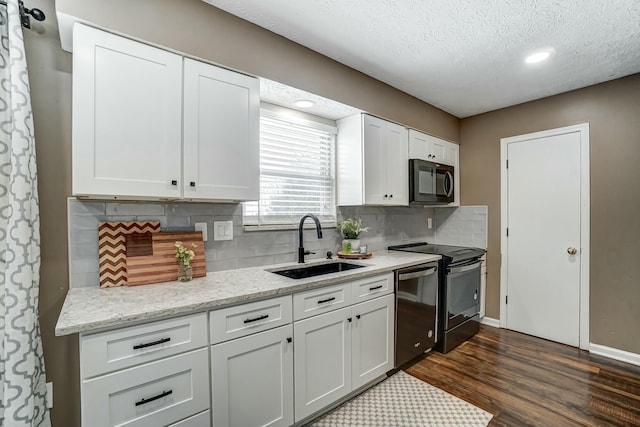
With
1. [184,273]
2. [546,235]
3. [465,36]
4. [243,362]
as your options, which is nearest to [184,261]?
[184,273]

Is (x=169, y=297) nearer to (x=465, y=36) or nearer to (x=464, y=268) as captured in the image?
(x=465, y=36)

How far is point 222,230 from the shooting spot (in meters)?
2.08

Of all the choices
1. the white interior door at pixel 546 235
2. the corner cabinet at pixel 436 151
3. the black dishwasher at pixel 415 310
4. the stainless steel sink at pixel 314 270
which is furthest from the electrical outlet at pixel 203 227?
the white interior door at pixel 546 235

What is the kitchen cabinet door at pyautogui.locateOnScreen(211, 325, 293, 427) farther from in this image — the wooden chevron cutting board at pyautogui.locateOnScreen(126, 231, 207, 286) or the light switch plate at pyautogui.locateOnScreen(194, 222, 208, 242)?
the light switch plate at pyautogui.locateOnScreen(194, 222, 208, 242)

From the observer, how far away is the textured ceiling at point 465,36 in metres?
1.77

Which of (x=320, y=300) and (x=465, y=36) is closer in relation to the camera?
(x=320, y=300)

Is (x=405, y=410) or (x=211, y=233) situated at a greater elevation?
(x=211, y=233)

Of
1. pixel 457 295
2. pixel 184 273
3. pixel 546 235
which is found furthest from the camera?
pixel 546 235

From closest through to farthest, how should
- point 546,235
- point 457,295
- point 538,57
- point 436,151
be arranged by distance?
1. point 538,57
2. point 457,295
3. point 546,235
4. point 436,151

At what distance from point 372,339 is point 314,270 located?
26.9 inches

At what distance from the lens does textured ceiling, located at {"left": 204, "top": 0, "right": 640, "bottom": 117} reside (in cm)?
177

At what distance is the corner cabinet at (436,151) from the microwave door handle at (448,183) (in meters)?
0.16

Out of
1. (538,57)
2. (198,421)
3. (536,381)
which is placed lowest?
(536,381)

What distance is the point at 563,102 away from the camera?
3045 mm
